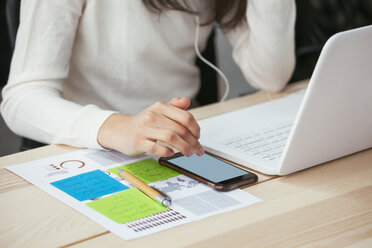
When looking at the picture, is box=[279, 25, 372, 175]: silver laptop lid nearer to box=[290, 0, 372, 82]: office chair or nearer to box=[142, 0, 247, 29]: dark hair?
box=[142, 0, 247, 29]: dark hair

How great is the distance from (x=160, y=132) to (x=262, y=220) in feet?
0.71

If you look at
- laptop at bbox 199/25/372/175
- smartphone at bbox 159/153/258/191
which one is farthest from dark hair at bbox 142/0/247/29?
smartphone at bbox 159/153/258/191

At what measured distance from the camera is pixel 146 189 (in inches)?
29.0

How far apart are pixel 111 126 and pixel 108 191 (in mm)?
169

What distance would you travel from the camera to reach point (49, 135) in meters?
0.98

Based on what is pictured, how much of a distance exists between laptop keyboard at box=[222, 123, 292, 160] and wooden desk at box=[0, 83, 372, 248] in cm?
6

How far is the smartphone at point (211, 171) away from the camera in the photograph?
2.49 ft

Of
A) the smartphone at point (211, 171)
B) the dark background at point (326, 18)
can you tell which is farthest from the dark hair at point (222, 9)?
the dark background at point (326, 18)

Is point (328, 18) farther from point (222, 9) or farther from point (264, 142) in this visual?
point (264, 142)

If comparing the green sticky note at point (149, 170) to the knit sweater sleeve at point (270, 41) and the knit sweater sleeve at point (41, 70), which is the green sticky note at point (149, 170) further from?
the knit sweater sleeve at point (270, 41)

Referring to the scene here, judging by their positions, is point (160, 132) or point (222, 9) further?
point (222, 9)

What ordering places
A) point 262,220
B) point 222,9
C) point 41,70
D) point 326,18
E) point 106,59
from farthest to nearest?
point 326,18, point 222,9, point 106,59, point 41,70, point 262,220

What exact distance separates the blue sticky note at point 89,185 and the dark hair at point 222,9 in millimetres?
520

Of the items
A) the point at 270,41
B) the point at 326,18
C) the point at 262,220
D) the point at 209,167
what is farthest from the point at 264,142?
the point at 326,18
